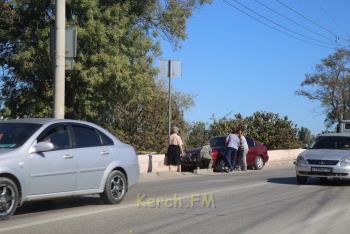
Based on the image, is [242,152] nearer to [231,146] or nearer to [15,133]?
[231,146]

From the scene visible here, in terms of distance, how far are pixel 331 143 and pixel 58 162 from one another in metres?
9.60

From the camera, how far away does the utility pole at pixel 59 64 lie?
44.1ft

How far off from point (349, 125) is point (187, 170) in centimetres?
1172

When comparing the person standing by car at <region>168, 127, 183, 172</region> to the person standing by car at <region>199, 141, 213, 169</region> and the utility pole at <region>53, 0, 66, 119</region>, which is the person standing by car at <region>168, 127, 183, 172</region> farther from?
the utility pole at <region>53, 0, 66, 119</region>

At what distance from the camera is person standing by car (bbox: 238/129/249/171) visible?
786 inches

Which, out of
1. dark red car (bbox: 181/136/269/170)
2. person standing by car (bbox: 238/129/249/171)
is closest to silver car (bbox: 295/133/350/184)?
person standing by car (bbox: 238/129/249/171)

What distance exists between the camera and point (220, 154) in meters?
19.9

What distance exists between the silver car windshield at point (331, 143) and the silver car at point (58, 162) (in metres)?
7.37

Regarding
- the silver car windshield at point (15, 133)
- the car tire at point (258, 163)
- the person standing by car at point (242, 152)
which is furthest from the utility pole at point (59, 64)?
the car tire at point (258, 163)

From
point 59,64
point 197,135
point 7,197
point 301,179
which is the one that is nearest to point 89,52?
point 59,64

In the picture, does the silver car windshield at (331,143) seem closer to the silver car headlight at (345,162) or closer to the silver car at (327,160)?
the silver car at (327,160)

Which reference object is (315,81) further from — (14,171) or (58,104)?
(14,171)

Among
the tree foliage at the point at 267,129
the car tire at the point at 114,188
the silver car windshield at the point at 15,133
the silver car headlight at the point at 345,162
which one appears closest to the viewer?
the silver car windshield at the point at 15,133

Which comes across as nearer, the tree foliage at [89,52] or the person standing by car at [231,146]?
the tree foliage at [89,52]
